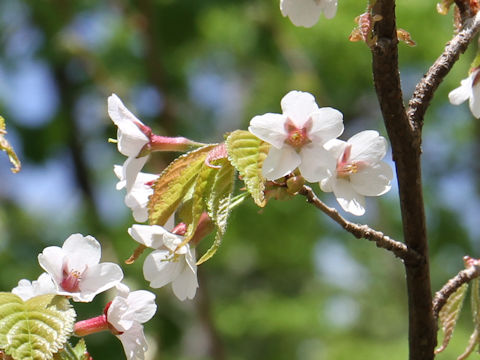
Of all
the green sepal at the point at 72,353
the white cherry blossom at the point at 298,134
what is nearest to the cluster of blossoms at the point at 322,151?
the white cherry blossom at the point at 298,134

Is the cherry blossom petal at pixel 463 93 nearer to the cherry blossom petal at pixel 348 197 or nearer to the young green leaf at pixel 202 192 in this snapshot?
the cherry blossom petal at pixel 348 197

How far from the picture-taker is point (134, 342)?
59 centimetres

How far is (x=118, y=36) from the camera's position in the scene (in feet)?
12.4

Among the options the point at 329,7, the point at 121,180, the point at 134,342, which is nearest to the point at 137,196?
the point at 121,180

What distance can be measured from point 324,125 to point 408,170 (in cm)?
7

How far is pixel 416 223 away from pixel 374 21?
17cm

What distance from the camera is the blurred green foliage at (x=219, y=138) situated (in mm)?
Result: 3186

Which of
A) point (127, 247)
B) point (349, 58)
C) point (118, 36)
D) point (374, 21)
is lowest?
point (127, 247)

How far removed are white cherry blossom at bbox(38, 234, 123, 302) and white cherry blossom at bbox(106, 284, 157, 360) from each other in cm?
1

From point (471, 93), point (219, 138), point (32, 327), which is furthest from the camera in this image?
point (219, 138)

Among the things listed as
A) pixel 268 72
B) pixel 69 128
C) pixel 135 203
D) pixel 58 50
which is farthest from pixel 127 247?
pixel 135 203

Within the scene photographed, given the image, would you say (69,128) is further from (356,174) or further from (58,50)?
(356,174)

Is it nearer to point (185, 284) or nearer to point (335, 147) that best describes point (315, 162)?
point (335, 147)

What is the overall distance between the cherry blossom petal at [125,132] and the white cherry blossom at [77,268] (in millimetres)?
80
